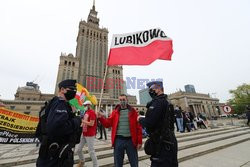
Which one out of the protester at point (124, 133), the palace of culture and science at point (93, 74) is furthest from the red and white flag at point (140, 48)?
the palace of culture and science at point (93, 74)

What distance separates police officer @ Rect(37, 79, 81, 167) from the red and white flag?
255 centimetres

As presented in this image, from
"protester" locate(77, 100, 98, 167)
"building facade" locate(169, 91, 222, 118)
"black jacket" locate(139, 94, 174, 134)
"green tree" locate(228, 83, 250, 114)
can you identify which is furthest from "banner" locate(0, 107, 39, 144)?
"building facade" locate(169, 91, 222, 118)

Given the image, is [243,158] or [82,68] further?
[82,68]

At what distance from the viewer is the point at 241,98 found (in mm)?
46250

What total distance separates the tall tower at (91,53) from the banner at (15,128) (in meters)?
66.2

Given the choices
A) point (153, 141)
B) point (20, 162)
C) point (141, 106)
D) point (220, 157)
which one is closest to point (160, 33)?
point (153, 141)

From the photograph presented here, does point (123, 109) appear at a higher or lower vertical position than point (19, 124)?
higher

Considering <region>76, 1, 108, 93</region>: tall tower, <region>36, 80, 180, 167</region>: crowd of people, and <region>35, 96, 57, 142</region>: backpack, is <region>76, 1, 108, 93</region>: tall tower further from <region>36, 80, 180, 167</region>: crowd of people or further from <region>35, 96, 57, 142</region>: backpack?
<region>35, 96, 57, 142</region>: backpack

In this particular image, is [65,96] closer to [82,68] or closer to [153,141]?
[153,141]

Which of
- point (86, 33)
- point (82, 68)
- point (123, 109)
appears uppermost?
point (86, 33)

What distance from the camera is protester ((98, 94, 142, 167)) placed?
258 centimetres

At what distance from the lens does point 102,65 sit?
269 feet

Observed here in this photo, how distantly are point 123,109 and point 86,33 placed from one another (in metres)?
91.0

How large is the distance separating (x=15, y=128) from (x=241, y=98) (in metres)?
62.6
